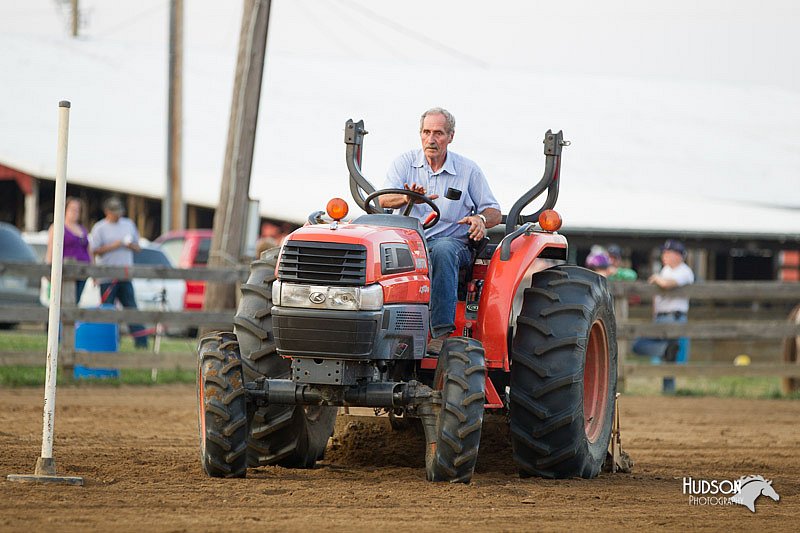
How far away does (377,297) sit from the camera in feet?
21.4

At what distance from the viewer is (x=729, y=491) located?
709 cm

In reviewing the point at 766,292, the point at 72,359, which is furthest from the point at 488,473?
the point at 766,292

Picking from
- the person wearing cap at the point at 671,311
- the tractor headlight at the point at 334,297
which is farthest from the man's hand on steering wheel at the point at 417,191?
the person wearing cap at the point at 671,311

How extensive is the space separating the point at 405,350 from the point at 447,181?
1.22 meters

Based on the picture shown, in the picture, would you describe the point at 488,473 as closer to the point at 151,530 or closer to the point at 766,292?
the point at 151,530

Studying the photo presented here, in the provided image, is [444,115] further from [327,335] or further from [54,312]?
[54,312]

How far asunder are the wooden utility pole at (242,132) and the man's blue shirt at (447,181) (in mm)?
7268

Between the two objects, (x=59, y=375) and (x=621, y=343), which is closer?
(x=59, y=375)

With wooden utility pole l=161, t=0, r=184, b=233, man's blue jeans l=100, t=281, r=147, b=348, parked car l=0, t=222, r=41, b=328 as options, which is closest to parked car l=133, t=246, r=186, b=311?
parked car l=0, t=222, r=41, b=328

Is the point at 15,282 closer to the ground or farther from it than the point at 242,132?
closer to the ground

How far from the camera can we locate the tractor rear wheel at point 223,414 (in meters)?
6.59

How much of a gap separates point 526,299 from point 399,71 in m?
26.3

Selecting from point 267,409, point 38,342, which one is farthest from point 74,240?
point 267,409

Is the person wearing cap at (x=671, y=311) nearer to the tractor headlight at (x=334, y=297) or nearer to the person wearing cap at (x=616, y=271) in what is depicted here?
the person wearing cap at (x=616, y=271)
